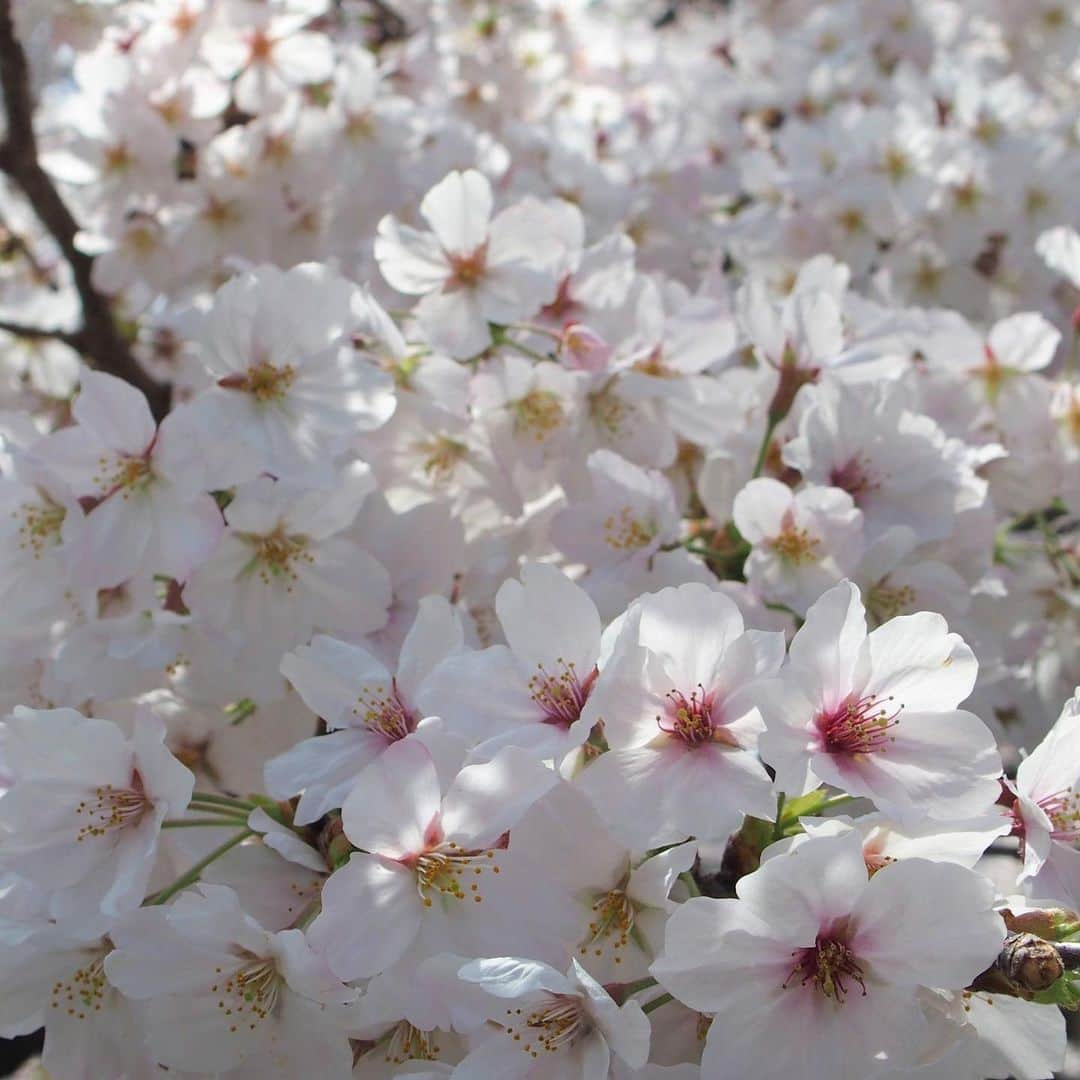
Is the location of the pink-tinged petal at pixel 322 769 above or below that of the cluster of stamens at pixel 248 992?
above

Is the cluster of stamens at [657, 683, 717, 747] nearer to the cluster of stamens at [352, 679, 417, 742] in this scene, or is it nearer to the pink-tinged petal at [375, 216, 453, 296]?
the cluster of stamens at [352, 679, 417, 742]

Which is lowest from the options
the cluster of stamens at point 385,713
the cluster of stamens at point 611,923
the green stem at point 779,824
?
the cluster of stamens at point 611,923

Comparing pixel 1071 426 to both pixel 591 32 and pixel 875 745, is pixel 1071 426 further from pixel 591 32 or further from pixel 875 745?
pixel 591 32

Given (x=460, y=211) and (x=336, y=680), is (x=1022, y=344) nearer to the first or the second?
(x=460, y=211)

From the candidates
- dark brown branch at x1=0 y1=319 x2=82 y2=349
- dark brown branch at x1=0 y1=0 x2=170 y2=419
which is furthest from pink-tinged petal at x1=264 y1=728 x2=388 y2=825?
dark brown branch at x1=0 y1=319 x2=82 y2=349

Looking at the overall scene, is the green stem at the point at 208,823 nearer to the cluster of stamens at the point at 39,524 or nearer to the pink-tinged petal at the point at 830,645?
the cluster of stamens at the point at 39,524

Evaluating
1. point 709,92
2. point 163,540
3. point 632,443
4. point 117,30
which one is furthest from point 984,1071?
point 709,92

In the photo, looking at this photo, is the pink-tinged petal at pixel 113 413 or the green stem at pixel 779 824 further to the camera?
the pink-tinged petal at pixel 113 413

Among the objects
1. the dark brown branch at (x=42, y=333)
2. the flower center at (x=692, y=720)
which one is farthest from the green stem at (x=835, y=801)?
the dark brown branch at (x=42, y=333)
